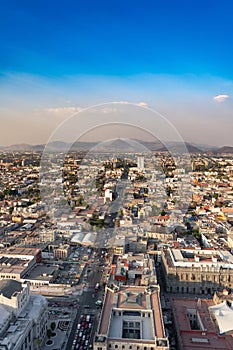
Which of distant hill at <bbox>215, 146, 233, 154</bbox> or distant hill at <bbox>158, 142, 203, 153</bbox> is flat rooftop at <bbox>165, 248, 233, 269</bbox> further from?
distant hill at <bbox>215, 146, 233, 154</bbox>

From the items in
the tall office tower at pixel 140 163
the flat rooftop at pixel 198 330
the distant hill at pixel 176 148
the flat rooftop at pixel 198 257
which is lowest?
the flat rooftop at pixel 198 330

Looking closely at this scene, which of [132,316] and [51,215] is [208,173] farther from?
[132,316]

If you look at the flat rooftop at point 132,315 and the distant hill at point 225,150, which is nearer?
the flat rooftop at point 132,315

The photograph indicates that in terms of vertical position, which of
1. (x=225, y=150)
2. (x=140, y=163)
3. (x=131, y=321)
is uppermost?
(x=225, y=150)

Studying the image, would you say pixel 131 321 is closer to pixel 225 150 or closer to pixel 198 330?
pixel 198 330

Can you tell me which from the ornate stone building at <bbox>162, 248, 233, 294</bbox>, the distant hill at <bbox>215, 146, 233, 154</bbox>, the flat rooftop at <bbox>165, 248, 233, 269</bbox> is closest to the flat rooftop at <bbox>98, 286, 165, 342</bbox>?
the ornate stone building at <bbox>162, 248, 233, 294</bbox>

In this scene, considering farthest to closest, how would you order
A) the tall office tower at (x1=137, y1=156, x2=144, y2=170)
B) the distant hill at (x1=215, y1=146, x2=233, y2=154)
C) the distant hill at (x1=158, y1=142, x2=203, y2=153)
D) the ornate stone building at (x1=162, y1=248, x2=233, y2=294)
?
the distant hill at (x1=215, y1=146, x2=233, y2=154), the tall office tower at (x1=137, y1=156, x2=144, y2=170), the distant hill at (x1=158, y1=142, x2=203, y2=153), the ornate stone building at (x1=162, y1=248, x2=233, y2=294)

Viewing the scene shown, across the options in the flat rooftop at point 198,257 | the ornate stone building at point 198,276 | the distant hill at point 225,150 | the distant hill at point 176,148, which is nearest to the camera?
the ornate stone building at point 198,276

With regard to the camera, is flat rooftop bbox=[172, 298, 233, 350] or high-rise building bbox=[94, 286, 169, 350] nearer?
high-rise building bbox=[94, 286, 169, 350]

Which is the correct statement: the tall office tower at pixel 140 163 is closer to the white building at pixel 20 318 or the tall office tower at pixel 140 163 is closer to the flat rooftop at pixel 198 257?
the flat rooftop at pixel 198 257

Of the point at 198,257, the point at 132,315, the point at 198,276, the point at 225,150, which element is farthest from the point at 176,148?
the point at 225,150

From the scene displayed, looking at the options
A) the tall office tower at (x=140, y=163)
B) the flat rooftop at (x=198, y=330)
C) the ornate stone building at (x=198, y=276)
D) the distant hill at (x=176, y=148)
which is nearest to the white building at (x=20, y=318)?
the flat rooftop at (x=198, y=330)

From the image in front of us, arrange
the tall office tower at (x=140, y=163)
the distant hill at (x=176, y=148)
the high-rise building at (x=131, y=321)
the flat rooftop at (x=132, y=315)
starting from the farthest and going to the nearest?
the tall office tower at (x=140, y=163), the distant hill at (x=176, y=148), the flat rooftop at (x=132, y=315), the high-rise building at (x=131, y=321)
